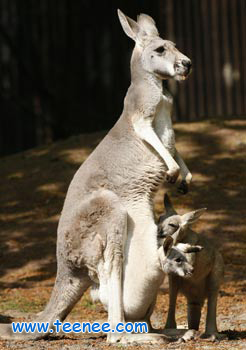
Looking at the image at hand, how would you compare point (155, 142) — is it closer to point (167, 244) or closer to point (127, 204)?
point (127, 204)

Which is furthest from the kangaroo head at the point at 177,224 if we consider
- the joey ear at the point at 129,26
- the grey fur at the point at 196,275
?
the joey ear at the point at 129,26

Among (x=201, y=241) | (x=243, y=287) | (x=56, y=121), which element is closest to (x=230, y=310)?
(x=243, y=287)

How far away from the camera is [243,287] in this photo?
946cm

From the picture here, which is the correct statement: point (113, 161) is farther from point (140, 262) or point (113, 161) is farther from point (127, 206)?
point (140, 262)

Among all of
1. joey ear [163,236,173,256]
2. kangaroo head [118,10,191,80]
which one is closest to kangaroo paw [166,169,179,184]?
joey ear [163,236,173,256]

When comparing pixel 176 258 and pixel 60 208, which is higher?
pixel 176 258

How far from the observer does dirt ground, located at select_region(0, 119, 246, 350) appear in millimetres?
8773

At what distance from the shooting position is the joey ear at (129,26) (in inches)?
269

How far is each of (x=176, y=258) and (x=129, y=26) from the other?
2.02 meters

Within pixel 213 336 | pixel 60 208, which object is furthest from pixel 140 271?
pixel 60 208

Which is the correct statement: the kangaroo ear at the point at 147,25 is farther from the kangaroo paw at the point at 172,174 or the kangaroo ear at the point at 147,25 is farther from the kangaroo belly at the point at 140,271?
the kangaroo belly at the point at 140,271

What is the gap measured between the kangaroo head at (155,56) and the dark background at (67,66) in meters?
9.97

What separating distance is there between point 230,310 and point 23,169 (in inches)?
259

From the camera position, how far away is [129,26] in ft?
22.6
